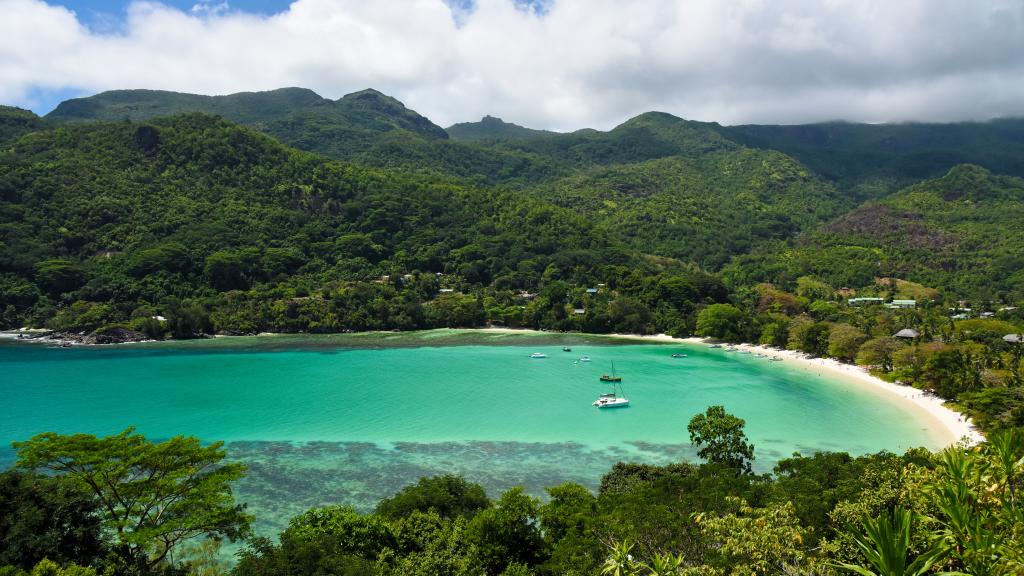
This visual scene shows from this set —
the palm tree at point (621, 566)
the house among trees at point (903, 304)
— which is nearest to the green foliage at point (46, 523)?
the palm tree at point (621, 566)

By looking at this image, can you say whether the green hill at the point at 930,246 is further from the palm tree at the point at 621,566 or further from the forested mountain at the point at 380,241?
the palm tree at the point at 621,566

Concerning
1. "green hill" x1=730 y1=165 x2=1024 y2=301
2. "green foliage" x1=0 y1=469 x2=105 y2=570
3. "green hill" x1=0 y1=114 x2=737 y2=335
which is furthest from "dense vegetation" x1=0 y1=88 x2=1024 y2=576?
"green hill" x1=730 y1=165 x2=1024 y2=301

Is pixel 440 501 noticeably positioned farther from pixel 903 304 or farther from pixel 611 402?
pixel 903 304

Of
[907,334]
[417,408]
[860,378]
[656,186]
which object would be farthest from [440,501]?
[656,186]

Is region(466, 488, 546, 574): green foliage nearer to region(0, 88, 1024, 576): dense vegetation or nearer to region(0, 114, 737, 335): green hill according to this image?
region(0, 88, 1024, 576): dense vegetation

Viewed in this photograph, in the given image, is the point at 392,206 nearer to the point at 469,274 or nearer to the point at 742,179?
the point at 469,274

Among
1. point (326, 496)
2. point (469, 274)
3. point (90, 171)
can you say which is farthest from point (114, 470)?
point (90, 171)
